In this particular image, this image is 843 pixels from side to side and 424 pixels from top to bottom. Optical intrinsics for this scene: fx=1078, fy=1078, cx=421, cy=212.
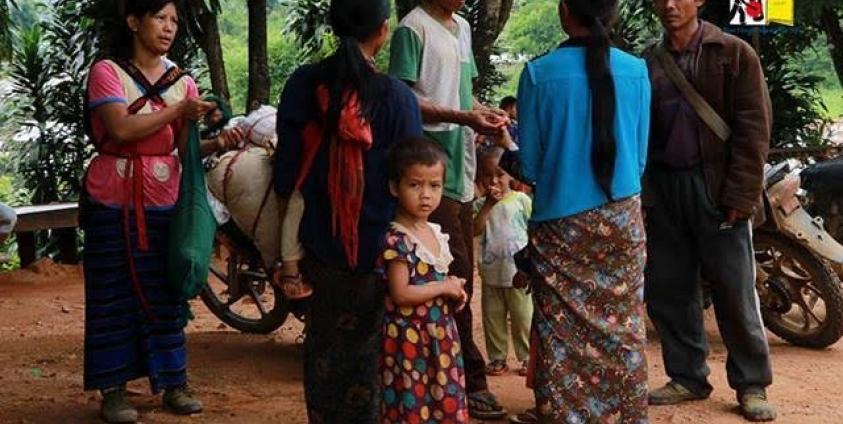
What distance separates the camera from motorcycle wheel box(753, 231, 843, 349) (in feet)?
19.4

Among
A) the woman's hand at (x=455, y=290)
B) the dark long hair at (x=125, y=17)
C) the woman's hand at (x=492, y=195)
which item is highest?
the dark long hair at (x=125, y=17)

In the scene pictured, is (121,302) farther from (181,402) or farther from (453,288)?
(453,288)

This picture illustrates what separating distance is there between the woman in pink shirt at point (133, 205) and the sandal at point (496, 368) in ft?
5.31

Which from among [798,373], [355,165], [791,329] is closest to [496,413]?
[355,165]

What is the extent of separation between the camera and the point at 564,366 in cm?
374

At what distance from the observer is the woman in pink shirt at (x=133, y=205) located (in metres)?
4.09

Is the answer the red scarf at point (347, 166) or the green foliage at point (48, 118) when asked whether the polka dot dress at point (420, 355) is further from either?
the green foliage at point (48, 118)

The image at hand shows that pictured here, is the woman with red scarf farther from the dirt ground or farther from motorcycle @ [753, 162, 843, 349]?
motorcycle @ [753, 162, 843, 349]

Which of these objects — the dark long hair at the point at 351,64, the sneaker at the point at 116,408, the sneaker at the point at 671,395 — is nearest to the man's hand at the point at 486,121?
the dark long hair at the point at 351,64

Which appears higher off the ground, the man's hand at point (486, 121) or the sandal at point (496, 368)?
the man's hand at point (486, 121)

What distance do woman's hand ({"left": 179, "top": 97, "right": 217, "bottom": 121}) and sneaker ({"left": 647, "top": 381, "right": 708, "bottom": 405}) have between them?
89.4 inches

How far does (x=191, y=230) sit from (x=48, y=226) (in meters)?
5.47

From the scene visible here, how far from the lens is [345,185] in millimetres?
3254

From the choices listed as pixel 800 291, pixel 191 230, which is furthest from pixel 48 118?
pixel 800 291
